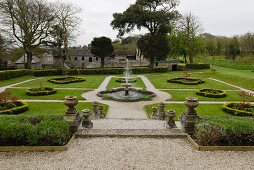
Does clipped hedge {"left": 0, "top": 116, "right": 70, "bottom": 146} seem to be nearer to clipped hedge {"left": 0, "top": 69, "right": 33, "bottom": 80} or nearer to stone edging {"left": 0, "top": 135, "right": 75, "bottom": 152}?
stone edging {"left": 0, "top": 135, "right": 75, "bottom": 152}

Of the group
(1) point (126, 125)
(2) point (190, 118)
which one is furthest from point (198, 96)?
(2) point (190, 118)

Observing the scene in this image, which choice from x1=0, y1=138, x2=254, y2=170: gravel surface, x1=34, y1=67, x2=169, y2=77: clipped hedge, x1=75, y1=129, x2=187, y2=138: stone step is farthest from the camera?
x1=34, y1=67, x2=169, y2=77: clipped hedge

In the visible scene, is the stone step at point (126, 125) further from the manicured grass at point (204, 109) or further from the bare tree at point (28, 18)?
the bare tree at point (28, 18)

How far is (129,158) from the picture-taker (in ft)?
27.2

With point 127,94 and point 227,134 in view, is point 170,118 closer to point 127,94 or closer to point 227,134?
point 227,134

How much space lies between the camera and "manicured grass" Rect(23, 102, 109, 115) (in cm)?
1889

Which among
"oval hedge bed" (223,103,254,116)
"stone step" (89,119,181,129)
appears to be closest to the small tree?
"oval hedge bed" (223,103,254,116)

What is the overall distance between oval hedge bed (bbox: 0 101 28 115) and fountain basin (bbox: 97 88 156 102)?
7.66 metres

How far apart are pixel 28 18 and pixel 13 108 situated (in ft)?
104

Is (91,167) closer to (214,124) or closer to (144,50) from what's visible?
(214,124)

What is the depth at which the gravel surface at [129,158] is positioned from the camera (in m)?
7.79

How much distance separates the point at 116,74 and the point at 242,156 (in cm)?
4048

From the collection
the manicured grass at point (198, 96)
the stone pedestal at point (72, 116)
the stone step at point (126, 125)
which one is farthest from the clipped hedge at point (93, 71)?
A: the stone pedestal at point (72, 116)

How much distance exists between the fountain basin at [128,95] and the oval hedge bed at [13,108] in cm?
766
